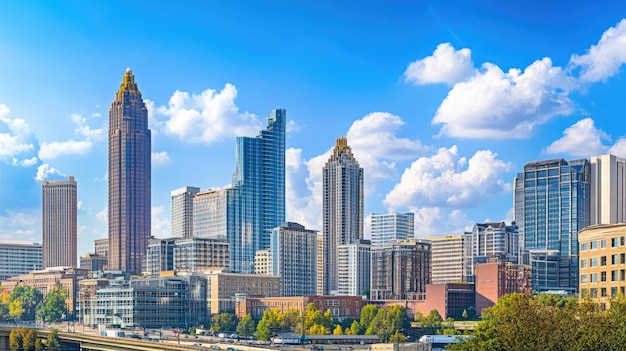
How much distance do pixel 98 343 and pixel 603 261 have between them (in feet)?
299

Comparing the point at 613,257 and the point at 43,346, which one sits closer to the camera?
the point at 613,257

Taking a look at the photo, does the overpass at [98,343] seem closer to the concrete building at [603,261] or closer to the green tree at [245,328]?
the green tree at [245,328]

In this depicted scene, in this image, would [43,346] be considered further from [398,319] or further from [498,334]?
[498,334]

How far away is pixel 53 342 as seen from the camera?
538 feet

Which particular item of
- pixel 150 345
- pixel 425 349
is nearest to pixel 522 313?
pixel 425 349

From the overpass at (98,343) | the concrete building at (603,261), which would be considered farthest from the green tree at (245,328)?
the concrete building at (603,261)

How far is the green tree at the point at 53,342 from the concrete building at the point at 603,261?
104222 millimetres

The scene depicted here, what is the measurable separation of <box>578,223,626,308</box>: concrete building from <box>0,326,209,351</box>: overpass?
51993 mm

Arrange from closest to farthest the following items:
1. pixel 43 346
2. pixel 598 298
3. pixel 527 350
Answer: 1. pixel 527 350
2. pixel 598 298
3. pixel 43 346

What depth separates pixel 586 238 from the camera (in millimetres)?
82062

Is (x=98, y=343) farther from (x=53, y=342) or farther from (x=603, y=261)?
(x=603, y=261)

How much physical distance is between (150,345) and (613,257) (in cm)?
7093

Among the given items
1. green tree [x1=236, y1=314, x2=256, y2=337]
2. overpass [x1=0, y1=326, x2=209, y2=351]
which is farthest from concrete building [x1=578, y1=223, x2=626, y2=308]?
green tree [x1=236, y1=314, x2=256, y2=337]

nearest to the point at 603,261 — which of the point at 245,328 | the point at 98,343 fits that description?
the point at 98,343
